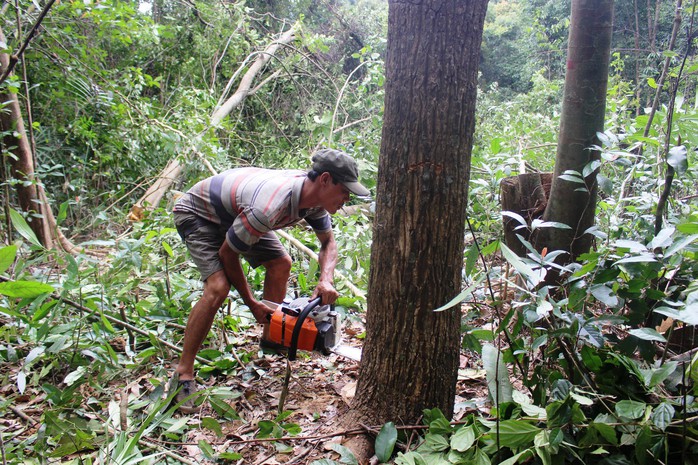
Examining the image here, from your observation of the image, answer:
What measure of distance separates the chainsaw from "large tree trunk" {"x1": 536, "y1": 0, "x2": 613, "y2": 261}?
4.36 feet

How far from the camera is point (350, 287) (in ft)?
12.1

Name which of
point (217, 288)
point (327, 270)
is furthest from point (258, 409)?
point (327, 270)

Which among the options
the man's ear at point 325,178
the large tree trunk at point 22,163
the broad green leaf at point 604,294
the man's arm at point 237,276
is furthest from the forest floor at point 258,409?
the large tree trunk at point 22,163

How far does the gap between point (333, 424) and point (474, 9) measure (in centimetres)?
192

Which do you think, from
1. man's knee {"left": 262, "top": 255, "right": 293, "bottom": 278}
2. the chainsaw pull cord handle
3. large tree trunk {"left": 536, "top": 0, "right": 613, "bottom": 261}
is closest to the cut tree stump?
large tree trunk {"left": 536, "top": 0, "right": 613, "bottom": 261}

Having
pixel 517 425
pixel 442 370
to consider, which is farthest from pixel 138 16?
pixel 517 425

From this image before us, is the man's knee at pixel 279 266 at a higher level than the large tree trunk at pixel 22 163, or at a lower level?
lower

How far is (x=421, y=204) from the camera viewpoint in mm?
1805

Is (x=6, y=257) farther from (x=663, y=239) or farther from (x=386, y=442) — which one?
(x=663, y=239)

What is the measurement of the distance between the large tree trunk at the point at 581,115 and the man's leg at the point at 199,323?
190 cm

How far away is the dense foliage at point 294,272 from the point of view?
1.58 meters

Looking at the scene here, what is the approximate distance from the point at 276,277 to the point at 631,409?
222 cm

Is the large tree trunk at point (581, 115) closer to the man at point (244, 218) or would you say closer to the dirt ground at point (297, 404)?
the dirt ground at point (297, 404)

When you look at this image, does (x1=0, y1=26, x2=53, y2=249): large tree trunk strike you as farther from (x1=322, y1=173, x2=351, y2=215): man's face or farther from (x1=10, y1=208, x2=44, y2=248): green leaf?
(x1=322, y1=173, x2=351, y2=215): man's face
